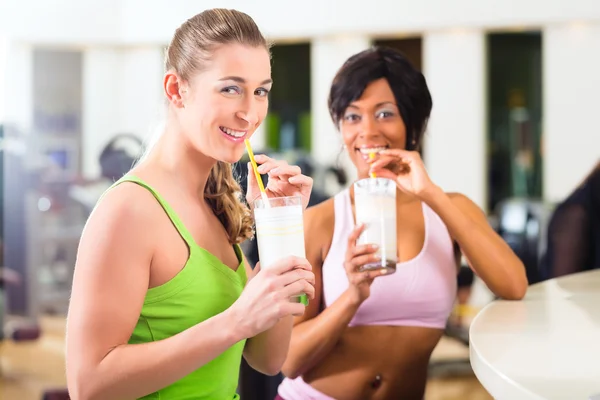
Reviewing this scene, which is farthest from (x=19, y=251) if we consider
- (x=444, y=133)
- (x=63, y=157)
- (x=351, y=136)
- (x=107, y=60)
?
(x=444, y=133)

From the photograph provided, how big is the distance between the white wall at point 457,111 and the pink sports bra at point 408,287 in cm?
355

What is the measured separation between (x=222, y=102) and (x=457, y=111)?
4.55 meters

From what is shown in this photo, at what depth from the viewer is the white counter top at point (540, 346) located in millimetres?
880

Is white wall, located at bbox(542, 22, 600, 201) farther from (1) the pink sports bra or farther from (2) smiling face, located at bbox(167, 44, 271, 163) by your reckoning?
(2) smiling face, located at bbox(167, 44, 271, 163)

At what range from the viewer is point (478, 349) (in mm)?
1060

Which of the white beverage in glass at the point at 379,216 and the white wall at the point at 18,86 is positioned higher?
the white wall at the point at 18,86

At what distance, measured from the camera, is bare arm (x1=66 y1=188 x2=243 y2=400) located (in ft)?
3.39

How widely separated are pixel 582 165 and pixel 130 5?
3.36m

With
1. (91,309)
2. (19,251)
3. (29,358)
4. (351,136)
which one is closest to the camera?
(91,309)

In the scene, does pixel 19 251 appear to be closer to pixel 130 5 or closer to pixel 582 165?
pixel 130 5

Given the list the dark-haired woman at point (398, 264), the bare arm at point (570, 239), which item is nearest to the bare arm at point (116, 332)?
the dark-haired woman at point (398, 264)

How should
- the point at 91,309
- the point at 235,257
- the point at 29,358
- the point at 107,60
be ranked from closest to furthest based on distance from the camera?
the point at 91,309, the point at 235,257, the point at 29,358, the point at 107,60

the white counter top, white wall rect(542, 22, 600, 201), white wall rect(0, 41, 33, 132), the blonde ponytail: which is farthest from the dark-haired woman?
white wall rect(542, 22, 600, 201)

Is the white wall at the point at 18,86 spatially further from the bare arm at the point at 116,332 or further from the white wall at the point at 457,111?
the white wall at the point at 457,111
